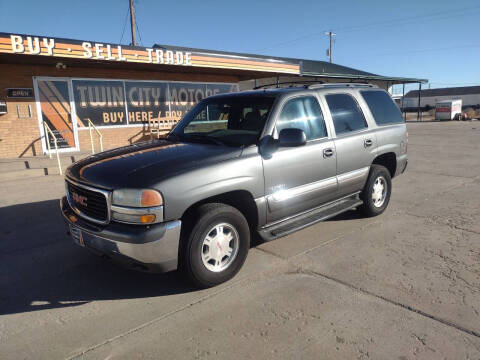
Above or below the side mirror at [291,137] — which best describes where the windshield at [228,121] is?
above

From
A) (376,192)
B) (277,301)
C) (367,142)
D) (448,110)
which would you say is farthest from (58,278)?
(448,110)

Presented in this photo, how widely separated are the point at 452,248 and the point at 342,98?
2279 mm

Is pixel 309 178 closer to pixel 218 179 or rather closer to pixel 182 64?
pixel 218 179

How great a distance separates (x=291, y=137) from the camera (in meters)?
3.74

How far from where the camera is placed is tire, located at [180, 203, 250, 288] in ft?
10.6

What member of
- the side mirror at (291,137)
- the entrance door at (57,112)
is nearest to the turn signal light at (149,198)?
the side mirror at (291,137)

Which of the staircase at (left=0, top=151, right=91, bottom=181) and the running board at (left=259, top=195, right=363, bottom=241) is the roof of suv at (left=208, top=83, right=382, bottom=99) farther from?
the staircase at (left=0, top=151, right=91, bottom=181)

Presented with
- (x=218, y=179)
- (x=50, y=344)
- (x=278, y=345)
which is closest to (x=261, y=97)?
(x=218, y=179)

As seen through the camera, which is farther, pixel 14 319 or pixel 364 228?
pixel 364 228

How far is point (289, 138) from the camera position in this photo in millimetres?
3752

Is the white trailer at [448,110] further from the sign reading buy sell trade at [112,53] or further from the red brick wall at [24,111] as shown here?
the red brick wall at [24,111]

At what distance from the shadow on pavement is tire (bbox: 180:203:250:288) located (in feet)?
0.91

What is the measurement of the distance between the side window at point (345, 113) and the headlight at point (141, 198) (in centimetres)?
263

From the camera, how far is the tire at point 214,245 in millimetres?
3232
